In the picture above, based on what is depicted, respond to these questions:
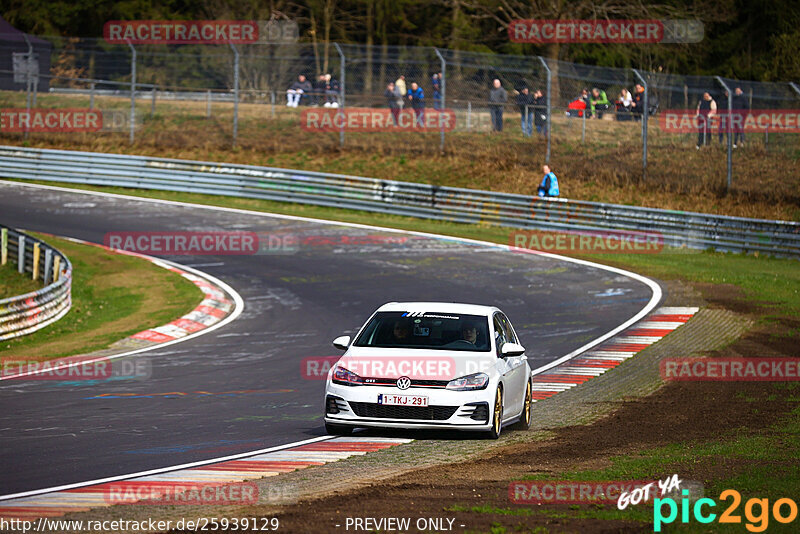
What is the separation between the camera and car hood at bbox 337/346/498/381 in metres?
10.2

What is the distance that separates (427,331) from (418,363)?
2.51 feet

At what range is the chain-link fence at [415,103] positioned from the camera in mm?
28984

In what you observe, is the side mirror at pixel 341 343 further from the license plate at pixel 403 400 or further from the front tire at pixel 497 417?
the front tire at pixel 497 417

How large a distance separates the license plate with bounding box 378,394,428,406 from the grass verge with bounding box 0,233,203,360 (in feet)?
28.2

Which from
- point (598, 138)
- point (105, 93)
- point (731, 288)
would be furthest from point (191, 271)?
point (105, 93)

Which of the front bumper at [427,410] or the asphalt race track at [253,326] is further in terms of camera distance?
the asphalt race track at [253,326]

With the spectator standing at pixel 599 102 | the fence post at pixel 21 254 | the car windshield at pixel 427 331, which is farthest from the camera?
the spectator standing at pixel 599 102

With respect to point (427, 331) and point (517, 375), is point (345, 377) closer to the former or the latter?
point (427, 331)

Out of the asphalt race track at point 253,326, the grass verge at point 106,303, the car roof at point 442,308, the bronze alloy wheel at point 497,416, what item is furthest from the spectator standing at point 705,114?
the bronze alloy wheel at point 497,416

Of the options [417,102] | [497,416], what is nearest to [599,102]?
[417,102]

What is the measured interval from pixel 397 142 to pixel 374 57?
3079mm

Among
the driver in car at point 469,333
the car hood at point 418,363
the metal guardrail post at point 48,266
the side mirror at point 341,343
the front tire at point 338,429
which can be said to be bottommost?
the front tire at point 338,429

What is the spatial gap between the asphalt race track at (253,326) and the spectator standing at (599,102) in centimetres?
745

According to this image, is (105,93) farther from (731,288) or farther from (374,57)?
(731,288)
